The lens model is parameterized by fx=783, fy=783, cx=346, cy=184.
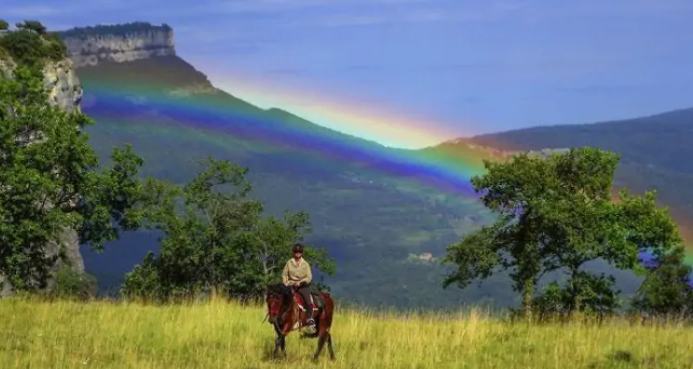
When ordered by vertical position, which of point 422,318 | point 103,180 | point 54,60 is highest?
point 54,60

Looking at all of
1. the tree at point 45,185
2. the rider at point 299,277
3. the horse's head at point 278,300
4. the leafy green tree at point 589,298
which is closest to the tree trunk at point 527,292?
the leafy green tree at point 589,298

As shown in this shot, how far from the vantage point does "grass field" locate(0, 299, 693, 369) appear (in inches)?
569

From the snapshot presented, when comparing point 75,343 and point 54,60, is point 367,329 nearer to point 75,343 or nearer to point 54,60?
point 75,343

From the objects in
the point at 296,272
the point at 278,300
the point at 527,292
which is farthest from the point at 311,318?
the point at 527,292

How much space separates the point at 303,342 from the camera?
56.4 ft

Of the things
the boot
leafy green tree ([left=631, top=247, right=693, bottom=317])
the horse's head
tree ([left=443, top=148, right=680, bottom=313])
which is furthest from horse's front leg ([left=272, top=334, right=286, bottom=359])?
leafy green tree ([left=631, top=247, right=693, bottom=317])

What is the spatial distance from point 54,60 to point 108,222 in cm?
12129

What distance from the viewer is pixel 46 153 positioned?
32562 millimetres

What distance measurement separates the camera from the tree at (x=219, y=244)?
1977 inches

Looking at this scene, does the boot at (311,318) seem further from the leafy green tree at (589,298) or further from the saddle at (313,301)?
the leafy green tree at (589,298)

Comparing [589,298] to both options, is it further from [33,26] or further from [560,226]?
[33,26]

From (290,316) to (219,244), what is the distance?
1505 inches

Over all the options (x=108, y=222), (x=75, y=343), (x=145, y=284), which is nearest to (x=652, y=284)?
(x=145, y=284)

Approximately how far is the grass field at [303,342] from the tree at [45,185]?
10.7 m
